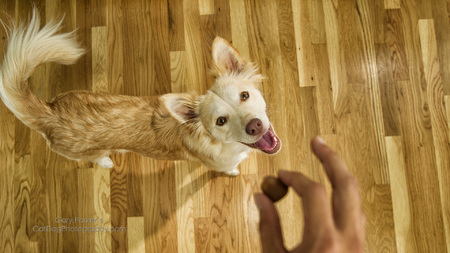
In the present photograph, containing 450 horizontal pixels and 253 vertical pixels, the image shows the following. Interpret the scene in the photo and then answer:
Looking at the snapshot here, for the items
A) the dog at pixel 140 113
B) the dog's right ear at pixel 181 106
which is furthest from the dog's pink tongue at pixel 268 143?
the dog's right ear at pixel 181 106

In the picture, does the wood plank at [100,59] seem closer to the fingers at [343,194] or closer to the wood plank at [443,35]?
the fingers at [343,194]

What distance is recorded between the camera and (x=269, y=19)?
2.47 metres

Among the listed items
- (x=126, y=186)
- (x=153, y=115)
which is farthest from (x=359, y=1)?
(x=126, y=186)

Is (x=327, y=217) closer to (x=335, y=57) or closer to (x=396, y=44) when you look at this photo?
(x=335, y=57)

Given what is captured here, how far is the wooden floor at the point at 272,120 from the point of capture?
89.0 inches

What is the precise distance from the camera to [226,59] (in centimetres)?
164

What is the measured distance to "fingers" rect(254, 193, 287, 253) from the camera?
22.8 inches

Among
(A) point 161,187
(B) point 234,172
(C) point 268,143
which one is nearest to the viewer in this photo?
(C) point 268,143

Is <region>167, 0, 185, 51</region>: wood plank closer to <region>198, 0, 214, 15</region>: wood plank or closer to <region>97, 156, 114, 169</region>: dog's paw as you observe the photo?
<region>198, 0, 214, 15</region>: wood plank

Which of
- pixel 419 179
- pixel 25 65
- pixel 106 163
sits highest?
pixel 25 65

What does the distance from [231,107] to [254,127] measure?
171mm

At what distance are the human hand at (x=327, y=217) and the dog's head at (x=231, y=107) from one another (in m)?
0.89

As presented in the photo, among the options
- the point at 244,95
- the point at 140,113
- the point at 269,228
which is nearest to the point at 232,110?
the point at 244,95

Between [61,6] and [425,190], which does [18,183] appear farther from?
[425,190]
